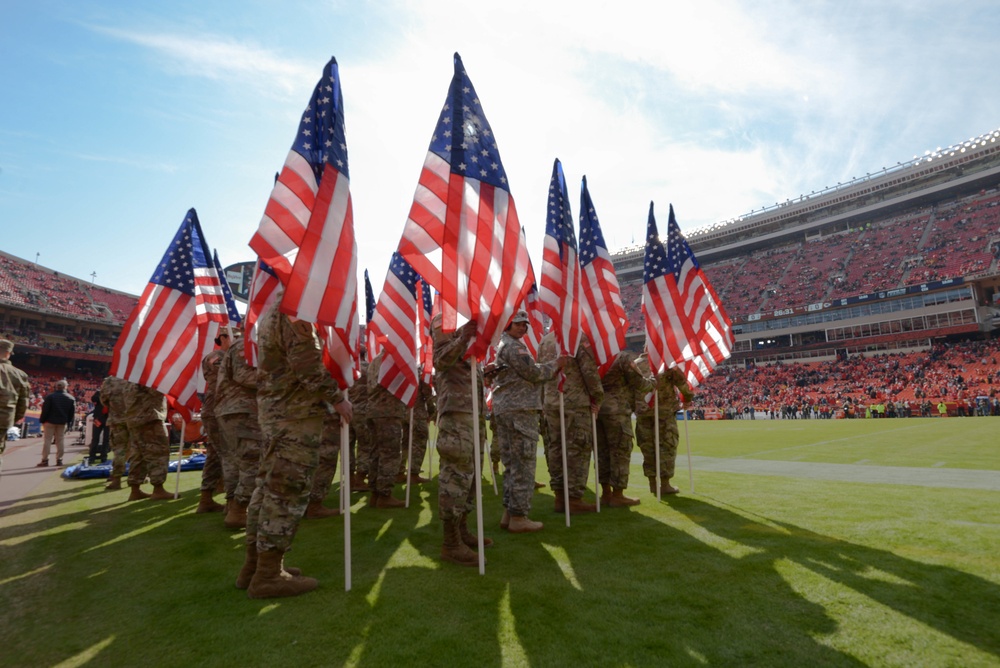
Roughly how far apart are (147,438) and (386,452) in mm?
3766

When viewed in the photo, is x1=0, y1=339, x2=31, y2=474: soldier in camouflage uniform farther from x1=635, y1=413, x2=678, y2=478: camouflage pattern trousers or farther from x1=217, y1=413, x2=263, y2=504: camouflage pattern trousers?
x1=635, y1=413, x2=678, y2=478: camouflage pattern trousers

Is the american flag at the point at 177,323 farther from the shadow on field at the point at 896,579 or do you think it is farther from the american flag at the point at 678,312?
the shadow on field at the point at 896,579

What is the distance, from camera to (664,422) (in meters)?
6.52

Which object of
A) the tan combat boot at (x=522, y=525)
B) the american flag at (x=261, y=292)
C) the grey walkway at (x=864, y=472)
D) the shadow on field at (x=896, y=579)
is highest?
the american flag at (x=261, y=292)

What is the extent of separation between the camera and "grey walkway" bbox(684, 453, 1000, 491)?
673cm

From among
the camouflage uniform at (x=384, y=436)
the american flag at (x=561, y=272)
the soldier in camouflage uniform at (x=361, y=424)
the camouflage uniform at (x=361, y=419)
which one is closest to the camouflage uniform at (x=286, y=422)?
the camouflage uniform at (x=384, y=436)

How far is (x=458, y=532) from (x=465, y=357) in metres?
1.40

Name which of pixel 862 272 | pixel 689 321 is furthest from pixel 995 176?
pixel 689 321

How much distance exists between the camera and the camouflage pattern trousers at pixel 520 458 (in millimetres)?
4855

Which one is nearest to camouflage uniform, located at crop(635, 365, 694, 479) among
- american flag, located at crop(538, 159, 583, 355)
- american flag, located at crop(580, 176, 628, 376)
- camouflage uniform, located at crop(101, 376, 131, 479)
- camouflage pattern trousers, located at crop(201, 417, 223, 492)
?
american flag, located at crop(580, 176, 628, 376)

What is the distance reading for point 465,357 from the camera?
4215 millimetres

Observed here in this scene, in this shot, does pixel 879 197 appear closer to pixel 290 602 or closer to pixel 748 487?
pixel 748 487

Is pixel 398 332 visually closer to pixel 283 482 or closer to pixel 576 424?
pixel 576 424

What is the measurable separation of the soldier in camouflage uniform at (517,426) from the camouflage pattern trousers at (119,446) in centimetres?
648
